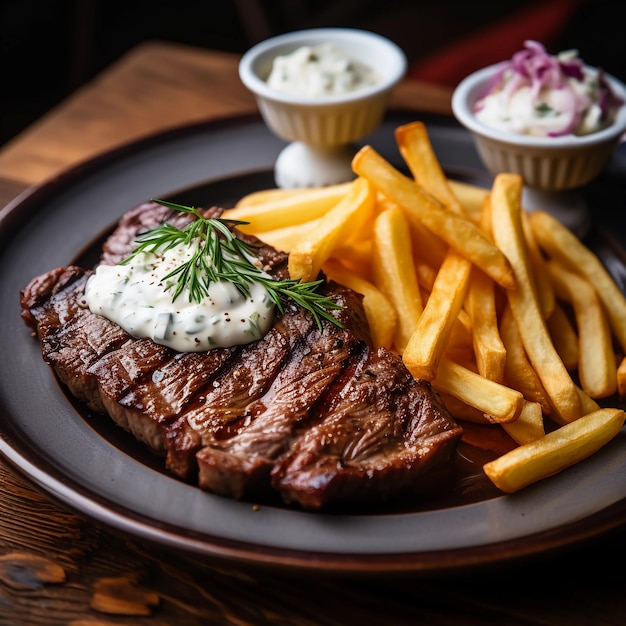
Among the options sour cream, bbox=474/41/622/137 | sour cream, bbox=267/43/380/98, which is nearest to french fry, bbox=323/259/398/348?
sour cream, bbox=474/41/622/137

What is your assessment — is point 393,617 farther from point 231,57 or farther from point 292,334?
point 231,57

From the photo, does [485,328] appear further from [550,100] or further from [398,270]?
[550,100]

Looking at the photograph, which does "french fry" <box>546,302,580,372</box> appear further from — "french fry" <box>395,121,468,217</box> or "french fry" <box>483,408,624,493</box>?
"french fry" <box>395,121,468,217</box>

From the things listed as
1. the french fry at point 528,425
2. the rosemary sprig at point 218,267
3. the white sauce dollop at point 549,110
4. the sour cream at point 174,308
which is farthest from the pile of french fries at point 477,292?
the white sauce dollop at point 549,110

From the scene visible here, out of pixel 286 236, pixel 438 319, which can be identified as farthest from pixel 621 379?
pixel 286 236

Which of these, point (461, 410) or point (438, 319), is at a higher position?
point (438, 319)

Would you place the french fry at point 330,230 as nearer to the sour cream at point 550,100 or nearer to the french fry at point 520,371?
the french fry at point 520,371

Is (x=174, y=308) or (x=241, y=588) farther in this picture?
(x=174, y=308)
